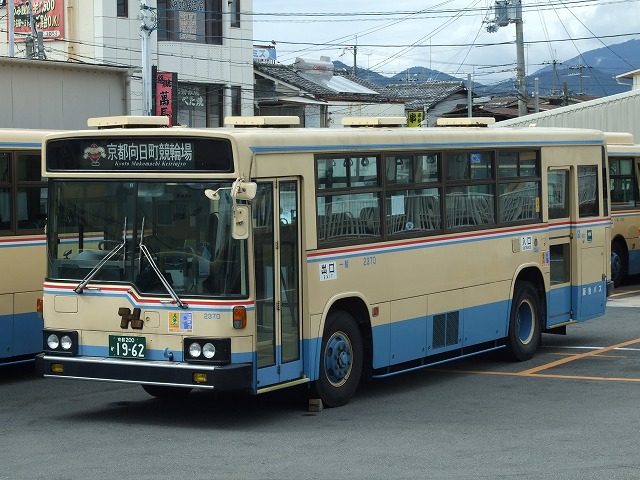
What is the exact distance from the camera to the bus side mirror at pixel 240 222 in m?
10.1

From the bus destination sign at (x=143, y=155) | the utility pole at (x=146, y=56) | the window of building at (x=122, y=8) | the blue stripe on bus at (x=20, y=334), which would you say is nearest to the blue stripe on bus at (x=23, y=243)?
the blue stripe on bus at (x=20, y=334)

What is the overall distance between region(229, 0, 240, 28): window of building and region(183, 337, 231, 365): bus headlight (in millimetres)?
35885

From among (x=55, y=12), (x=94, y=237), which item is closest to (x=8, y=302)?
(x=94, y=237)

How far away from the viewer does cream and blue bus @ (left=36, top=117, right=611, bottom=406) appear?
1041cm

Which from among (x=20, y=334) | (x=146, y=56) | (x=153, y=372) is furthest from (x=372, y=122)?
(x=146, y=56)

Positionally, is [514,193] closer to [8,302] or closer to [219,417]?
[219,417]

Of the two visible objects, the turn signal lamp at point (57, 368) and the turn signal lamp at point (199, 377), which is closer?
the turn signal lamp at point (199, 377)

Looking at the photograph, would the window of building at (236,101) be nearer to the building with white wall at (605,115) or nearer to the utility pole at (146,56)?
the utility pole at (146,56)

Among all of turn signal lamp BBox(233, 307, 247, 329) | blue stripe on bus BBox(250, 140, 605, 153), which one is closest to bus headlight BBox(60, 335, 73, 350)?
turn signal lamp BBox(233, 307, 247, 329)

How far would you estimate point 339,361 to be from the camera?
38.3 ft

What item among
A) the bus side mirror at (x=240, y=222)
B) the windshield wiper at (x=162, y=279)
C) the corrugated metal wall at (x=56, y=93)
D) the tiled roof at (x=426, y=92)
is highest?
the tiled roof at (x=426, y=92)

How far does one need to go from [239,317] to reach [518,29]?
41234mm

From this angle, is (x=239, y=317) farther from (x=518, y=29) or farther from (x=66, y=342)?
(x=518, y=29)

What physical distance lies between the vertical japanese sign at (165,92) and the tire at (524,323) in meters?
21.4
